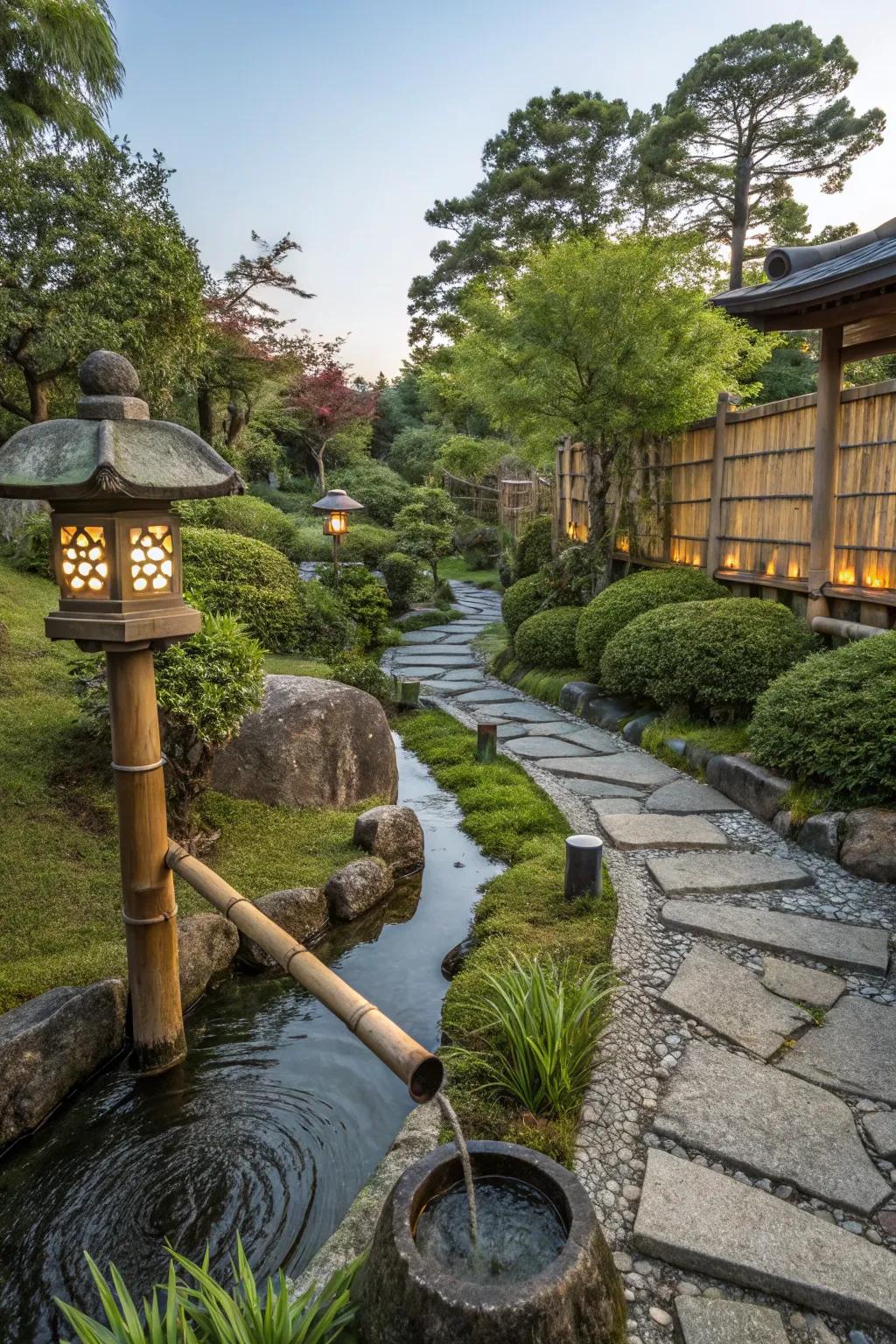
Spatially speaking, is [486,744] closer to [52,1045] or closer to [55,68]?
[52,1045]

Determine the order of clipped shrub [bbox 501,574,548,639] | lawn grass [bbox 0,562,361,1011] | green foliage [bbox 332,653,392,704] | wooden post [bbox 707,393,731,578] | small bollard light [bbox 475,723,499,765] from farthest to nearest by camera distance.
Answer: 1. clipped shrub [bbox 501,574,548,639]
2. wooden post [bbox 707,393,731,578]
3. green foliage [bbox 332,653,392,704]
4. small bollard light [bbox 475,723,499,765]
5. lawn grass [bbox 0,562,361,1011]

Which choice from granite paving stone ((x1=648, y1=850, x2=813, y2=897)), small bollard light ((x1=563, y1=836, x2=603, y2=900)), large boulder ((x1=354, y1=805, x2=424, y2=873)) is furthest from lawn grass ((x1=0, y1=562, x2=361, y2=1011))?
granite paving stone ((x1=648, y1=850, x2=813, y2=897))

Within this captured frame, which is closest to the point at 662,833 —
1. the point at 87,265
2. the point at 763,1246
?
the point at 763,1246

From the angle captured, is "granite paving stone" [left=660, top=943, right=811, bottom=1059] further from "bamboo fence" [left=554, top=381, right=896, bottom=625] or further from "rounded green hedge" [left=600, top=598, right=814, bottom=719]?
"bamboo fence" [left=554, top=381, right=896, bottom=625]

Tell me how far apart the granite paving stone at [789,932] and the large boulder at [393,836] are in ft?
5.38

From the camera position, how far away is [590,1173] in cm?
231

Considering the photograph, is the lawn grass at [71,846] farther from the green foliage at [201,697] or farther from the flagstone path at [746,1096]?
the flagstone path at [746,1096]

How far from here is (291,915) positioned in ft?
13.1

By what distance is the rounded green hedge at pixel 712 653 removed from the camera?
641 cm

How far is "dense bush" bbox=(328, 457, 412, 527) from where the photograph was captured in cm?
2269

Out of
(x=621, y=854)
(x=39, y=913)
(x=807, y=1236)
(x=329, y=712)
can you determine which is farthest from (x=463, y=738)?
(x=807, y=1236)

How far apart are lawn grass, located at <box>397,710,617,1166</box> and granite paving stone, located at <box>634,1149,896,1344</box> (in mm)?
316

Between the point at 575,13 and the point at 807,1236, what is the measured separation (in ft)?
41.9

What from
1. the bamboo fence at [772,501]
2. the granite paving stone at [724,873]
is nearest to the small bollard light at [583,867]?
the granite paving stone at [724,873]
